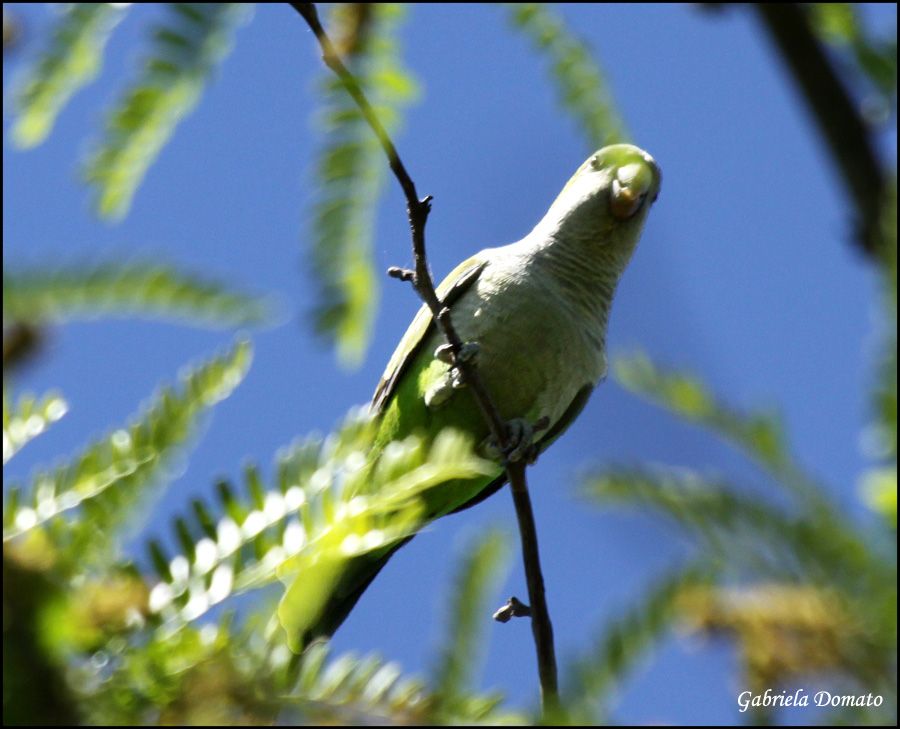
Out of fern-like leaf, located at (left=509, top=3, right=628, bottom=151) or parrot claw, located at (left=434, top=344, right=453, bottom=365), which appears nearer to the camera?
fern-like leaf, located at (left=509, top=3, right=628, bottom=151)

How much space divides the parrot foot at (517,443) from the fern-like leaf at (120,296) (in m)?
2.63

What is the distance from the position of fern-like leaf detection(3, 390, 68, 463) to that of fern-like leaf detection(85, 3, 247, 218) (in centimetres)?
112

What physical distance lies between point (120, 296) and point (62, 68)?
4.70ft

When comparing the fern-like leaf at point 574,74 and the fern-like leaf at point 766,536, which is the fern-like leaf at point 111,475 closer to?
the fern-like leaf at point 766,536

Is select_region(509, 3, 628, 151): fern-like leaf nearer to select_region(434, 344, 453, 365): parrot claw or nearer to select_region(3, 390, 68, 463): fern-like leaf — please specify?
select_region(434, 344, 453, 365): parrot claw

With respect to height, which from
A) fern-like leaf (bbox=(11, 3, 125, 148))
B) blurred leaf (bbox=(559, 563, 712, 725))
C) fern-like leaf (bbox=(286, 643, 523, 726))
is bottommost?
blurred leaf (bbox=(559, 563, 712, 725))

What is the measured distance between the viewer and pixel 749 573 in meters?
1.40

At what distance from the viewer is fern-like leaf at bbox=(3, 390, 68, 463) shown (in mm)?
1638

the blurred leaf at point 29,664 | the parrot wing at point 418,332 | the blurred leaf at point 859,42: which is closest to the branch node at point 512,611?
the parrot wing at point 418,332

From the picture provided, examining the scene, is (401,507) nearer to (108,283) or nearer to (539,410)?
(108,283)

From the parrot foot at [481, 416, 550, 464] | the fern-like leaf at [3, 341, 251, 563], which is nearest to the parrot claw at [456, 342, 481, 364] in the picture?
the parrot foot at [481, 416, 550, 464]

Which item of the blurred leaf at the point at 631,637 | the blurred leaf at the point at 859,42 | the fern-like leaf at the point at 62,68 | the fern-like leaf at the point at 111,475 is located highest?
the fern-like leaf at the point at 62,68

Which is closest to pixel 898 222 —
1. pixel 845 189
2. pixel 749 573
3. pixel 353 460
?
pixel 749 573

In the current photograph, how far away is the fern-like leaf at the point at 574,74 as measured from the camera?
10.8 ft
